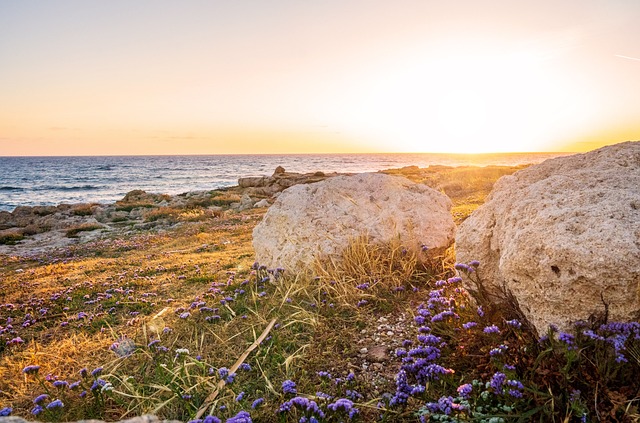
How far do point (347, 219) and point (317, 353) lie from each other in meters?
3.13

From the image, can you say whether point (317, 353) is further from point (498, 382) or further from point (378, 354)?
point (498, 382)

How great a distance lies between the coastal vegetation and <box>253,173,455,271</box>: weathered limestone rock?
1.03ft

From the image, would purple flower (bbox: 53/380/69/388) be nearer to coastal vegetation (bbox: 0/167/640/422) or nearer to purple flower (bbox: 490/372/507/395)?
coastal vegetation (bbox: 0/167/640/422)

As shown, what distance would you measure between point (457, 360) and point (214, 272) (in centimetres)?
634

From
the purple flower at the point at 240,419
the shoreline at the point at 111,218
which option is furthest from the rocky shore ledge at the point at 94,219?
the purple flower at the point at 240,419

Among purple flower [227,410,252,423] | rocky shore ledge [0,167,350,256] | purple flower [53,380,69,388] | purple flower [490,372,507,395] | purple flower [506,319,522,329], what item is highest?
purple flower [506,319,522,329]

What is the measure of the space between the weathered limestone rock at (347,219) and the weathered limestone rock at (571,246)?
2165mm

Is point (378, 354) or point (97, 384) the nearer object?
point (97, 384)

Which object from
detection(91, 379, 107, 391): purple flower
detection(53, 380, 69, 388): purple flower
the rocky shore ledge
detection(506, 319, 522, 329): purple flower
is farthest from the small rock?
the rocky shore ledge

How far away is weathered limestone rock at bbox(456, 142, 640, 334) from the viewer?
284 cm

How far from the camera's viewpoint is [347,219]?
22.4ft

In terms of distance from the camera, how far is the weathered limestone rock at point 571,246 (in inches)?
112

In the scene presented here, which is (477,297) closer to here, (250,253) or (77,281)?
(250,253)

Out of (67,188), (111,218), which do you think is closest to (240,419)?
(111,218)
